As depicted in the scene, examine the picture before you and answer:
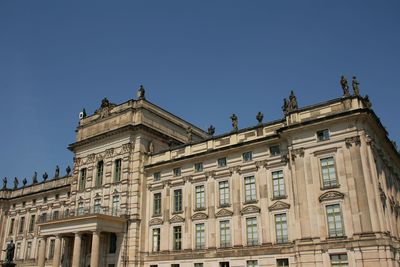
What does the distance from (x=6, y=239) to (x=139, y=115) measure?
33.6m

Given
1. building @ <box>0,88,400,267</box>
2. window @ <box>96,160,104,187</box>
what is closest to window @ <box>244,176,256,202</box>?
building @ <box>0,88,400,267</box>

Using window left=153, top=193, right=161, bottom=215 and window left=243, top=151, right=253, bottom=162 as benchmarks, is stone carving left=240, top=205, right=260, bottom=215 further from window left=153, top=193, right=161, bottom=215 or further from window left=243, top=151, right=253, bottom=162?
window left=153, top=193, right=161, bottom=215

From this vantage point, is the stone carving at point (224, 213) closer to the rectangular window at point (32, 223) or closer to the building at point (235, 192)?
the building at point (235, 192)

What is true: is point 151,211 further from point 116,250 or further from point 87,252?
point 87,252

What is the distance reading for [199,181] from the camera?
3741cm

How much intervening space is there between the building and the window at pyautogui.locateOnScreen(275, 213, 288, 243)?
0.08 metres

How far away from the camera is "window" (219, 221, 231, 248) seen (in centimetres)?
3388

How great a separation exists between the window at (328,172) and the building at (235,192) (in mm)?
78

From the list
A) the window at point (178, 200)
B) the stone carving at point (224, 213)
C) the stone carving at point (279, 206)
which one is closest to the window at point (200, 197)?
the stone carving at point (224, 213)

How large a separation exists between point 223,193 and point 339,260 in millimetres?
11750

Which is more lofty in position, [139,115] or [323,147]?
[139,115]

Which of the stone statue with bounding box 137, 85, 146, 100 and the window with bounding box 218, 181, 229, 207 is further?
the stone statue with bounding box 137, 85, 146, 100

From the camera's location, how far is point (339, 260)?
1072 inches

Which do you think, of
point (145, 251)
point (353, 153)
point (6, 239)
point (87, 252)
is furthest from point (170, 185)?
point (6, 239)
